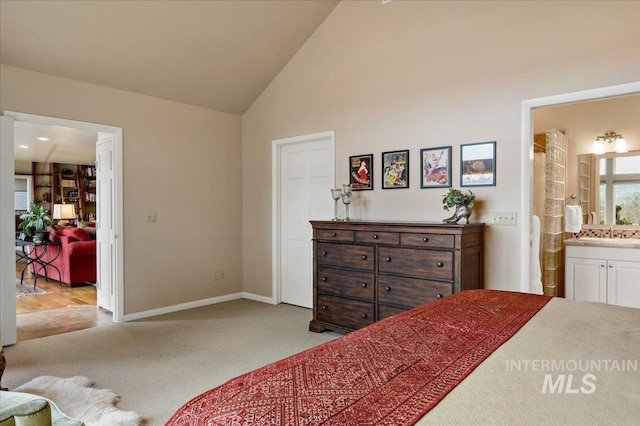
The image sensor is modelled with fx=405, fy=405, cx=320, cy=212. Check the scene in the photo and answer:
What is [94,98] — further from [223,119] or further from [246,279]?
[246,279]

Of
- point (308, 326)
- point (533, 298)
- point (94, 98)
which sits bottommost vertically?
point (308, 326)

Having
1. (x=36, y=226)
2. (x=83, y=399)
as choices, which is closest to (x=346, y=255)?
(x=83, y=399)

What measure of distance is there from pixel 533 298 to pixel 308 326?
104 inches

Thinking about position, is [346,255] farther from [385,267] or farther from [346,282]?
[385,267]

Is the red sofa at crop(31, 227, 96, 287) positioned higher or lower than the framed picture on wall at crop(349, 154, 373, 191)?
lower

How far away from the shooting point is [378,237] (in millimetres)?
3578

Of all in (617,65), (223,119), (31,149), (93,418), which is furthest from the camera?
(31,149)

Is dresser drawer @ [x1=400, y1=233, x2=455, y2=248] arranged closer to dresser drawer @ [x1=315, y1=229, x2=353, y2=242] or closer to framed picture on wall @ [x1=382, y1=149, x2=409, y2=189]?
dresser drawer @ [x1=315, y1=229, x2=353, y2=242]

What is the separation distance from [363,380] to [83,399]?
237 centimetres

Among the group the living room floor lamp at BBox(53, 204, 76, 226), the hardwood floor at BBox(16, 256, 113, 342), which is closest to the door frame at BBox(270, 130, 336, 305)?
the hardwood floor at BBox(16, 256, 113, 342)

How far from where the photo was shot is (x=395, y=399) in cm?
90

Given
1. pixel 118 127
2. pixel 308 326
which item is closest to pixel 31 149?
pixel 118 127

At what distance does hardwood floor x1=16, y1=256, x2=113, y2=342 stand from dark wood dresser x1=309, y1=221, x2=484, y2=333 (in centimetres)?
248

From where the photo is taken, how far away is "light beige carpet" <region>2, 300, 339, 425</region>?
110 inches
